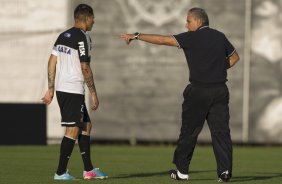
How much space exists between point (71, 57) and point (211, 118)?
1834 mm

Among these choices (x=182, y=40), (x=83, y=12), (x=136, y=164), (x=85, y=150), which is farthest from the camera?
(x=136, y=164)

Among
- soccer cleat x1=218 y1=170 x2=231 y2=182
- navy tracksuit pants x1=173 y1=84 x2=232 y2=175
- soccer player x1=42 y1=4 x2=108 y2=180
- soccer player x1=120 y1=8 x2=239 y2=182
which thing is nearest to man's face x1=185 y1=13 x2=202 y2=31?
soccer player x1=120 y1=8 x2=239 y2=182

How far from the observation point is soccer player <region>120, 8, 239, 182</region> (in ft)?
41.1

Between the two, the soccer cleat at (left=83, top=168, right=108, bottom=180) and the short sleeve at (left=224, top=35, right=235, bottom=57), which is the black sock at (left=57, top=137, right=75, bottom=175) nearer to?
the soccer cleat at (left=83, top=168, right=108, bottom=180)

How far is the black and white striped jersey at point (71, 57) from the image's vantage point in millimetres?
12625

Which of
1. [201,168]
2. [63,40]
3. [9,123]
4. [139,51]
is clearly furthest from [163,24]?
[63,40]

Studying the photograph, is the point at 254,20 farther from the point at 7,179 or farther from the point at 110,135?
the point at 7,179

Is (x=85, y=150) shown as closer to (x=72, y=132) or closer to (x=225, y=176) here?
(x=72, y=132)

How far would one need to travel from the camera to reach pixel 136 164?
16984 mm

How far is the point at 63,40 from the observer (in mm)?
12711

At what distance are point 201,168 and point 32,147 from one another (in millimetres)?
7290

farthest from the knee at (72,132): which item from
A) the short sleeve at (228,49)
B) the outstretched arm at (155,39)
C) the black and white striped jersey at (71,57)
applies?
the short sleeve at (228,49)

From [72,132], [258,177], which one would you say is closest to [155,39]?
[72,132]

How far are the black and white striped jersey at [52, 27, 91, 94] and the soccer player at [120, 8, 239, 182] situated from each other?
1.00m
